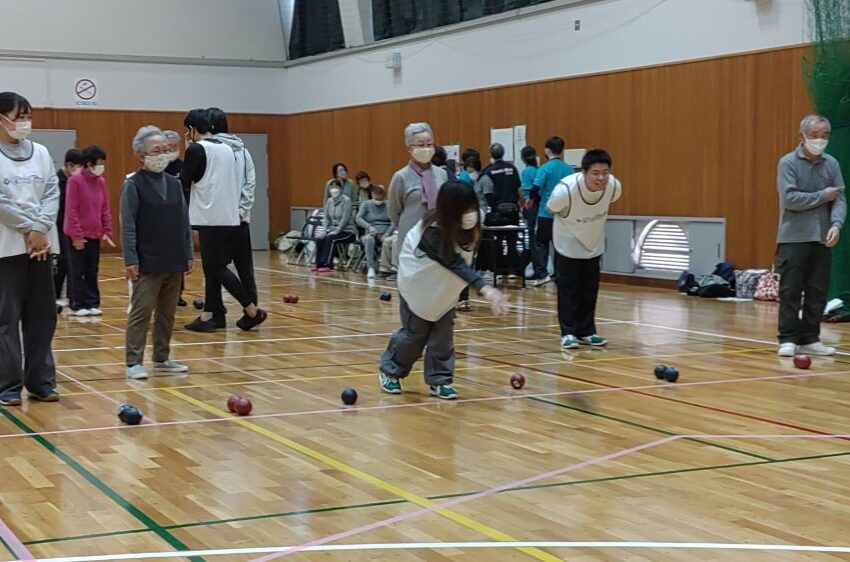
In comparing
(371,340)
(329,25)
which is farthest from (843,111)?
(329,25)

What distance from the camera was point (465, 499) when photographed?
4555mm

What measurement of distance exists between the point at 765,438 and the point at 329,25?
17.2 metres

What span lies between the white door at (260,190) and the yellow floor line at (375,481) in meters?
16.5

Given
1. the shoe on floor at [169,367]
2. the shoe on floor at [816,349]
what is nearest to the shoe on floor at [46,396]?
the shoe on floor at [169,367]

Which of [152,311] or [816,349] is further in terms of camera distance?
[816,349]

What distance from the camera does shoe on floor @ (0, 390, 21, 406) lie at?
255 inches

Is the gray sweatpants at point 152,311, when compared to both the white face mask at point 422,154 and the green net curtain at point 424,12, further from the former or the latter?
the green net curtain at point 424,12

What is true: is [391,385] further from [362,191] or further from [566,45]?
[362,191]

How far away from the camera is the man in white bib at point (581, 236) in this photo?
843 cm

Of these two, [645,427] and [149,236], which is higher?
[149,236]

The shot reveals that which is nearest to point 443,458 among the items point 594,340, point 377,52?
point 594,340

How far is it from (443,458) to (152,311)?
2.95 metres

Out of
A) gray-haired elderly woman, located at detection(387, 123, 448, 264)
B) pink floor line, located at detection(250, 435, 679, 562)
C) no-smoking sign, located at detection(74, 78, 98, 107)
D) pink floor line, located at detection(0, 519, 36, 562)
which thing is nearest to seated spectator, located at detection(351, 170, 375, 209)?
no-smoking sign, located at detection(74, 78, 98, 107)

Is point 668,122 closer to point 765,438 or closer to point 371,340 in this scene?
point 371,340
